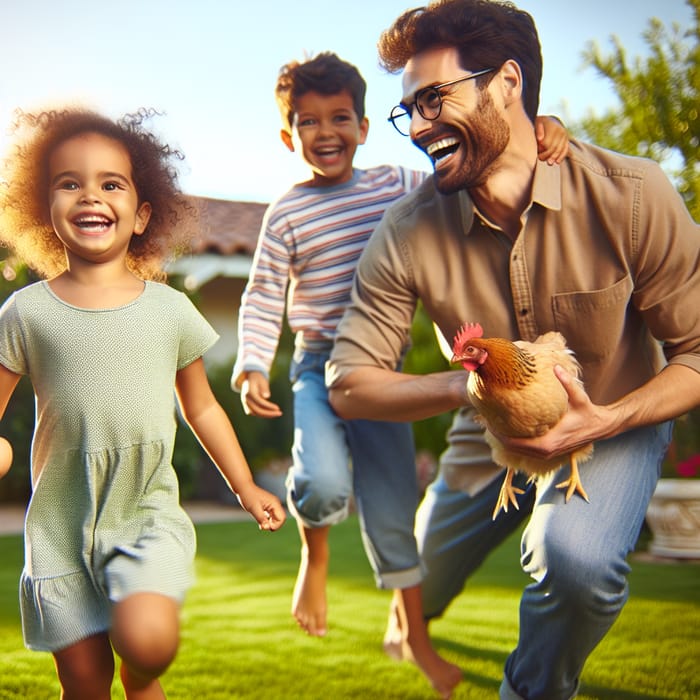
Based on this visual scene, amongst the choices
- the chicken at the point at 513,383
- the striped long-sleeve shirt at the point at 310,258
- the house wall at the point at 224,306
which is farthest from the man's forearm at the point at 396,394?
the house wall at the point at 224,306

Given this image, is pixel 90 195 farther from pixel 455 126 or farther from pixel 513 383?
pixel 513 383

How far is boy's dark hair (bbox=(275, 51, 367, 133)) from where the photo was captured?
3795 millimetres

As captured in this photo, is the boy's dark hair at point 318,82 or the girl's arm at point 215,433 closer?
the girl's arm at point 215,433

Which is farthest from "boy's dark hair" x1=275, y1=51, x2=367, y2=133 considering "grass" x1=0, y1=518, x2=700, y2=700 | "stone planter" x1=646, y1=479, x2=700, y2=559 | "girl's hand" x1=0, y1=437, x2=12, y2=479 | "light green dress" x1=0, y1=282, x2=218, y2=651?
"stone planter" x1=646, y1=479, x2=700, y2=559

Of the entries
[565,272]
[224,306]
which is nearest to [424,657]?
[565,272]

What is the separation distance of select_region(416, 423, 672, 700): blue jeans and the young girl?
80 cm

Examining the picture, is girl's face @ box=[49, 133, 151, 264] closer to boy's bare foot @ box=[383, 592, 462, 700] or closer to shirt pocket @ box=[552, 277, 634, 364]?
shirt pocket @ box=[552, 277, 634, 364]

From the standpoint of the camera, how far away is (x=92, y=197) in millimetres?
2506

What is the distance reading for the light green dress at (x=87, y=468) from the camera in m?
2.43

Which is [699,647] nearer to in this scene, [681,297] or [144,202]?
[681,297]

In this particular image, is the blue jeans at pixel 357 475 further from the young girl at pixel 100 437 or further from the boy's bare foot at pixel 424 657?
the young girl at pixel 100 437

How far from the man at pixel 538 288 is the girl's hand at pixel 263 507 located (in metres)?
0.69

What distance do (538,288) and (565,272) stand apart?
95mm

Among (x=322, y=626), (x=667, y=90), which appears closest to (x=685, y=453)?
(x=667, y=90)
